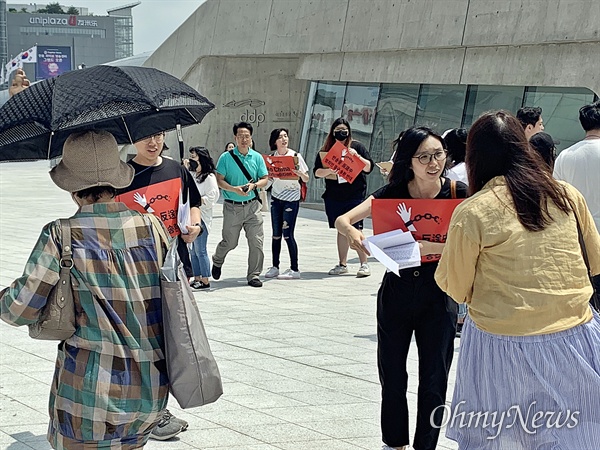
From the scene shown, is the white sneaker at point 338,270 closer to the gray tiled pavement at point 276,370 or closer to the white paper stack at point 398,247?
the gray tiled pavement at point 276,370

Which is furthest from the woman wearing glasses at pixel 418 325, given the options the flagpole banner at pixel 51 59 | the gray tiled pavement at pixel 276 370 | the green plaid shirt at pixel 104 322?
the flagpole banner at pixel 51 59

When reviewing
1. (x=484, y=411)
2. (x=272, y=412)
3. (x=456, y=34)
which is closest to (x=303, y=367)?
(x=272, y=412)

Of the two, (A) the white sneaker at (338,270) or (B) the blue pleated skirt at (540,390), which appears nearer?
(B) the blue pleated skirt at (540,390)

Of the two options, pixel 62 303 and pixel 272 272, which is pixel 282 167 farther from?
pixel 62 303

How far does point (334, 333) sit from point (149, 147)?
3.20 meters

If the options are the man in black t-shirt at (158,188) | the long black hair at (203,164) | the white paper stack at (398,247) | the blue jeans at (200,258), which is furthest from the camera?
the long black hair at (203,164)

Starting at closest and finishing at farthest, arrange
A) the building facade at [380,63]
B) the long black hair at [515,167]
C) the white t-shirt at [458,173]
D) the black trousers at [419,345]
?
1. the long black hair at [515,167]
2. the black trousers at [419,345]
3. the white t-shirt at [458,173]
4. the building facade at [380,63]

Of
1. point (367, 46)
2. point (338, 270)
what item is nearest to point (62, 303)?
point (338, 270)

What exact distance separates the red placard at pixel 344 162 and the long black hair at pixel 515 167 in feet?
26.1

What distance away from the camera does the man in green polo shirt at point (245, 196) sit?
37.9ft

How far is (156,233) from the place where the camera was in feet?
12.0

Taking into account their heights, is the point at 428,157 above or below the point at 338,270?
above

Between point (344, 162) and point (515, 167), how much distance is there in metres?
8.07

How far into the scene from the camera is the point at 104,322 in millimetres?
3490
